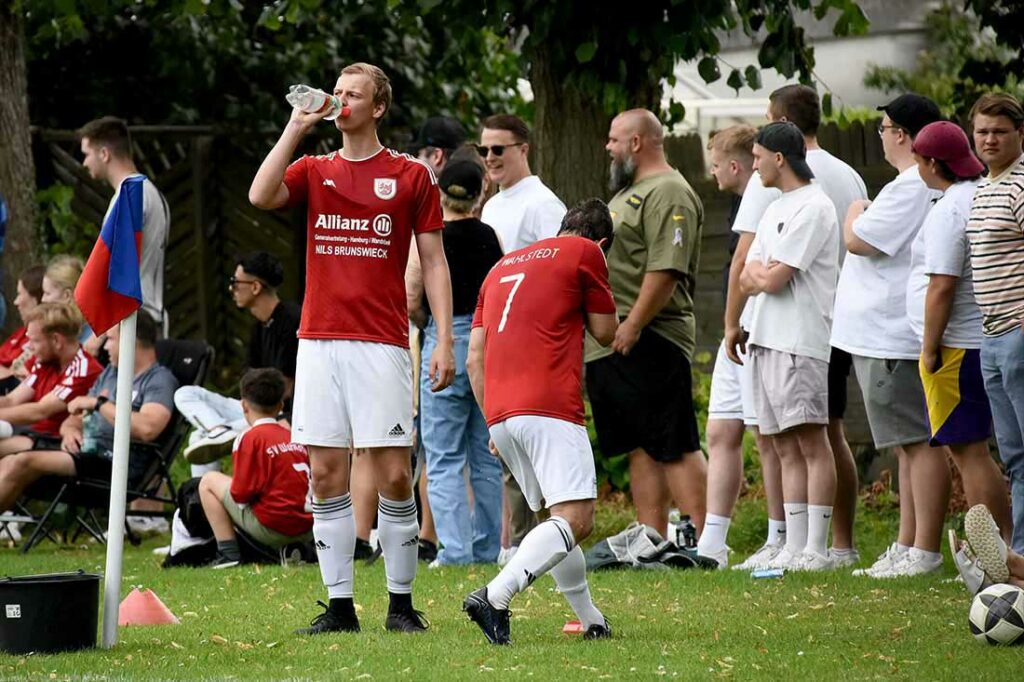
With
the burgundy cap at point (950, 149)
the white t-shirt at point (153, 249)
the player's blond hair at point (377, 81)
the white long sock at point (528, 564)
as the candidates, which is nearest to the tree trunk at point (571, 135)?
the white t-shirt at point (153, 249)

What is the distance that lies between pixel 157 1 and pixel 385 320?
7.50 metres

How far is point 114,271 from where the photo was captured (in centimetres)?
687

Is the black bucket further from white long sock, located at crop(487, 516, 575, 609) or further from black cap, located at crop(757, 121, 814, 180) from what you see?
black cap, located at crop(757, 121, 814, 180)

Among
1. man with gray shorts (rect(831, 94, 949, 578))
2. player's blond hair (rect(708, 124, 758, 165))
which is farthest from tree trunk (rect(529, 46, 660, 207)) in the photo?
man with gray shorts (rect(831, 94, 949, 578))

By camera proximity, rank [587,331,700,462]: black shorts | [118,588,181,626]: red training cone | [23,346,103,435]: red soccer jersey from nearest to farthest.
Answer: [118,588,181,626]: red training cone, [587,331,700,462]: black shorts, [23,346,103,435]: red soccer jersey

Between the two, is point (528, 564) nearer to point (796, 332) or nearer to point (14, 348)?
point (796, 332)

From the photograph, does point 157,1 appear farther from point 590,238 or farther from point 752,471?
point 590,238

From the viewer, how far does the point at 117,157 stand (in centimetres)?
1151

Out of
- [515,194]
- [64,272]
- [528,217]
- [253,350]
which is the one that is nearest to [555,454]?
[528,217]

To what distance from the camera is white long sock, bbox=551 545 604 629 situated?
676 cm

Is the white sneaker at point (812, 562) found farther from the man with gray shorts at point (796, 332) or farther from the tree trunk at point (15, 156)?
the tree trunk at point (15, 156)

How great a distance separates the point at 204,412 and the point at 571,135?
123 inches

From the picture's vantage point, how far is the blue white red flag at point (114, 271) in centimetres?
685

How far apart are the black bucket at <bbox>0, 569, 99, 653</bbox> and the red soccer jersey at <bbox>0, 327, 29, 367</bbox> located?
671 centimetres
